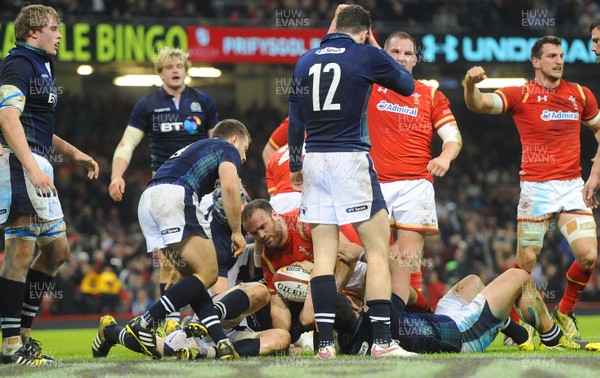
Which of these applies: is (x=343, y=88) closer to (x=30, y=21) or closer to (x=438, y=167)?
(x=438, y=167)

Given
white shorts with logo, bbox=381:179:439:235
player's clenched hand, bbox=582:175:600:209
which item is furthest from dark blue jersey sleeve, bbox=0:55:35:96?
player's clenched hand, bbox=582:175:600:209

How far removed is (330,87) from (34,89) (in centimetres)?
211

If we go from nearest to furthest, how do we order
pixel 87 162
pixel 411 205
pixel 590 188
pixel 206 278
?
pixel 206 278 → pixel 87 162 → pixel 590 188 → pixel 411 205

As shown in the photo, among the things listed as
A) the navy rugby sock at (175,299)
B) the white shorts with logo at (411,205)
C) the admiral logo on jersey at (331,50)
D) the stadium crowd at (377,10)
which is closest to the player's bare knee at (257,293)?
the navy rugby sock at (175,299)

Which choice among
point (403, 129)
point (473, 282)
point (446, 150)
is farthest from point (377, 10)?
point (473, 282)

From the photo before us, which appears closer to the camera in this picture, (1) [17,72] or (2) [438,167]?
(1) [17,72]

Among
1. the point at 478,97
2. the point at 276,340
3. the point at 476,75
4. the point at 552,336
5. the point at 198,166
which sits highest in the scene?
the point at 476,75

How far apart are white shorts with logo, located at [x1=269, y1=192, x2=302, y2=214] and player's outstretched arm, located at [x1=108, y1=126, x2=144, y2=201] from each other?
4.79 feet

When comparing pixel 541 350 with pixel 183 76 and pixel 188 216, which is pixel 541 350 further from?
pixel 183 76

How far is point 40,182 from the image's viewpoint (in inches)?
252

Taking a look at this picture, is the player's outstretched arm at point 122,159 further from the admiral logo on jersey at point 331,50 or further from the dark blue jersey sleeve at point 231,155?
the admiral logo on jersey at point 331,50

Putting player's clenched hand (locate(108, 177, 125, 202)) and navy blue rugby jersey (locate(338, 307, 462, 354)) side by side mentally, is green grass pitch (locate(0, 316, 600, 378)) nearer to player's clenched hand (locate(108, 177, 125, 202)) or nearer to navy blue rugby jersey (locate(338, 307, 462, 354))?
navy blue rugby jersey (locate(338, 307, 462, 354))

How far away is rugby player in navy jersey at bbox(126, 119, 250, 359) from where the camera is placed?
22.2 ft

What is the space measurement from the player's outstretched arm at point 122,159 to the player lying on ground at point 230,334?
5.98 feet
